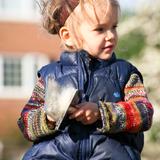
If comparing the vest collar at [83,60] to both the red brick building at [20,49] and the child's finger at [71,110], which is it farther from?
the red brick building at [20,49]

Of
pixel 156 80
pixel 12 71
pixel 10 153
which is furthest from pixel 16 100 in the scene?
pixel 156 80

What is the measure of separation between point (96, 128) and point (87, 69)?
28cm

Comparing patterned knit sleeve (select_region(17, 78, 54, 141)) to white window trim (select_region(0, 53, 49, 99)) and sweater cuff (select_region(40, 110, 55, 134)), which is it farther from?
white window trim (select_region(0, 53, 49, 99))

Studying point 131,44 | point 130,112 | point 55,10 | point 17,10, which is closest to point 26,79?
point 17,10

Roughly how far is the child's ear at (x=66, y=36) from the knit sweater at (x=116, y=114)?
23 cm

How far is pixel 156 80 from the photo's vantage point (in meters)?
10.8

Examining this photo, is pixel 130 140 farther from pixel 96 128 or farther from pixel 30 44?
pixel 30 44

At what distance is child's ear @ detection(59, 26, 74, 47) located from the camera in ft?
13.6

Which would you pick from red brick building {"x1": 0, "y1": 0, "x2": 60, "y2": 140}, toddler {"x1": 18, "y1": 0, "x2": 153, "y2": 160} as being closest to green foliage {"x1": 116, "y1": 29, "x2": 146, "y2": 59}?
toddler {"x1": 18, "y1": 0, "x2": 153, "y2": 160}

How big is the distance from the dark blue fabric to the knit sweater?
4 centimetres

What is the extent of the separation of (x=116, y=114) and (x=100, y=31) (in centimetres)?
41

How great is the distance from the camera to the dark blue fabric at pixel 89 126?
3895 mm

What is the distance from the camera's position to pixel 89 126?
3.89 m

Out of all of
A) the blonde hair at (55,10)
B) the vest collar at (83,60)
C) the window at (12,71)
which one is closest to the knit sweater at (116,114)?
the vest collar at (83,60)
